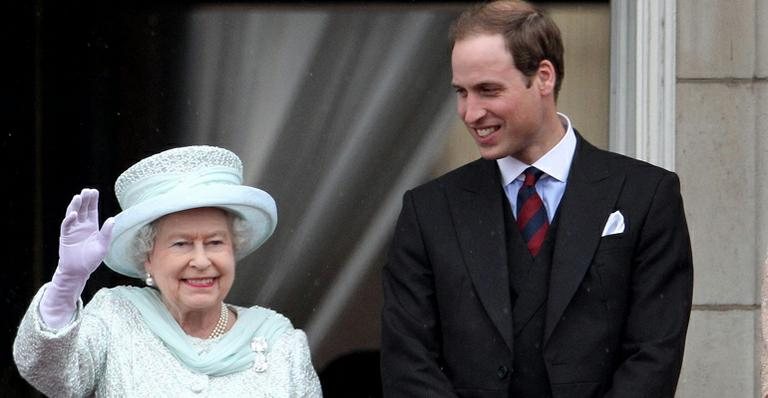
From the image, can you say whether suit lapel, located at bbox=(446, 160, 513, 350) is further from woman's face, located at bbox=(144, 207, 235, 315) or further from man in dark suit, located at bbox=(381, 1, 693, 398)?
woman's face, located at bbox=(144, 207, 235, 315)

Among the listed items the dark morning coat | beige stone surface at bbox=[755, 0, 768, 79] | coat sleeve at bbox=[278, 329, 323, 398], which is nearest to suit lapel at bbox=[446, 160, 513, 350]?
the dark morning coat

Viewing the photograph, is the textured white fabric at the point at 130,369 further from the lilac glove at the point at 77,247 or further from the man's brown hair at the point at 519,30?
the man's brown hair at the point at 519,30

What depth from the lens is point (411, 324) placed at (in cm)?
409

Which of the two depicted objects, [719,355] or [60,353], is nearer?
[60,353]

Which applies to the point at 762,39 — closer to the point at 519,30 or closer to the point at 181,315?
the point at 519,30

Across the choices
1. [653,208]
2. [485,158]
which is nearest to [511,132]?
[485,158]

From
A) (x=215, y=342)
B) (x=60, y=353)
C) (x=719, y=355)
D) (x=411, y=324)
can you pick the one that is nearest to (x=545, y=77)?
(x=411, y=324)

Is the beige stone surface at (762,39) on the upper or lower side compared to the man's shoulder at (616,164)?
upper

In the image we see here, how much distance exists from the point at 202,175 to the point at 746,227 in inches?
85.3

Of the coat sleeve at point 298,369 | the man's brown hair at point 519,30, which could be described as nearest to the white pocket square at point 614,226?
the man's brown hair at point 519,30

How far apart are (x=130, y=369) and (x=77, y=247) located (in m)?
0.43

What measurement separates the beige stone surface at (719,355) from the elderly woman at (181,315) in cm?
179

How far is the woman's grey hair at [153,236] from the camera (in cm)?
411

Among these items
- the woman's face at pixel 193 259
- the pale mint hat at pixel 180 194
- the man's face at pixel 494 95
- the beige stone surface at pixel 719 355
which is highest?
the man's face at pixel 494 95
